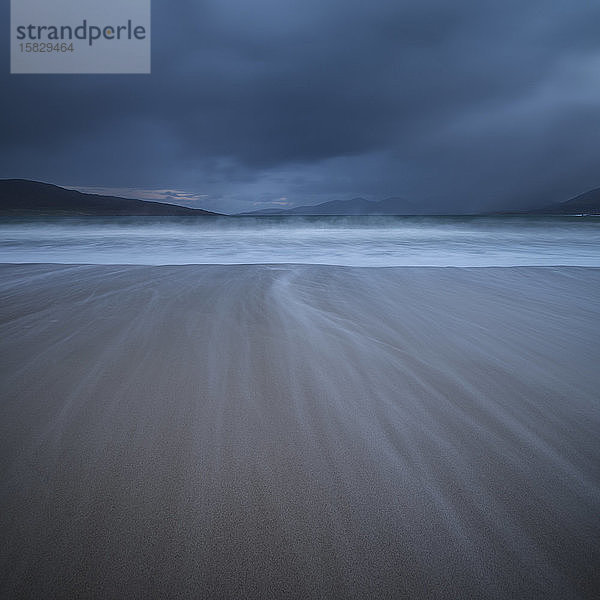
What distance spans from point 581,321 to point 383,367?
6.87 feet

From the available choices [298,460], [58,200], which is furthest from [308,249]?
[58,200]

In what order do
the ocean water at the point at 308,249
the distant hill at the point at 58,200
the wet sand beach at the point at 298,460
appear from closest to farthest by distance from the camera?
1. the wet sand beach at the point at 298,460
2. the ocean water at the point at 308,249
3. the distant hill at the point at 58,200

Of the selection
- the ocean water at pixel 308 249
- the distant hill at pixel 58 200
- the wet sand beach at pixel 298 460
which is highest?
the distant hill at pixel 58 200

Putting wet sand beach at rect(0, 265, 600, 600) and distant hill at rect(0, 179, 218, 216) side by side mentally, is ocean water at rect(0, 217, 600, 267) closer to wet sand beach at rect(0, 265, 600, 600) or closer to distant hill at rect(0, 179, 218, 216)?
wet sand beach at rect(0, 265, 600, 600)

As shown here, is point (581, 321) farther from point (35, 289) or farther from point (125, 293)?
point (35, 289)

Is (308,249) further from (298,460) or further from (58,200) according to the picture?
(58,200)

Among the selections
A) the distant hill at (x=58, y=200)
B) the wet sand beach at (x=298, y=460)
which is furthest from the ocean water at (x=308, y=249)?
the distant hill at (x=58, y=200)

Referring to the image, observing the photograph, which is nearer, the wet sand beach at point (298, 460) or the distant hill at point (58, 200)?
the wet sand beach at point (298, 460)

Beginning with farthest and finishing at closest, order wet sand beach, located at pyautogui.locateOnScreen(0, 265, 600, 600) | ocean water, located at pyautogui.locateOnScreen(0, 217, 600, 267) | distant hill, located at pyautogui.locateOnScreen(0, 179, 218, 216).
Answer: distant hill, located at pyautogui.locateOnScreen(0, 179, 218, 216), ocean water, located at pyautogui.locateOnScreen(0, 217, 600, 267), wet sand beach, located at pyautogui.locateOnScreen(0, 265, 600, 600)

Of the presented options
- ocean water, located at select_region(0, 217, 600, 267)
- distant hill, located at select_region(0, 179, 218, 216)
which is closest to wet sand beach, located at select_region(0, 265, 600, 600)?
ocean water, located at select_region(0, 217, 600, 267)

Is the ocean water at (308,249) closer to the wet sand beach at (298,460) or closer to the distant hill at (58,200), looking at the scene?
the wet sand beach at (298,460)

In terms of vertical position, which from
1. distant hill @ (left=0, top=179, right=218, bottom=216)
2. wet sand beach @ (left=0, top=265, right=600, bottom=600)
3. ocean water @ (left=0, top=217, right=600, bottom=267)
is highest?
distant hill @ (left=0, top=179, right=218, bottom=216)

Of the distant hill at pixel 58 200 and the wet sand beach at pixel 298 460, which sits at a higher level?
the distant hill at pixel 58 200

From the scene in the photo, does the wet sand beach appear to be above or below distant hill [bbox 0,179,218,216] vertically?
below
